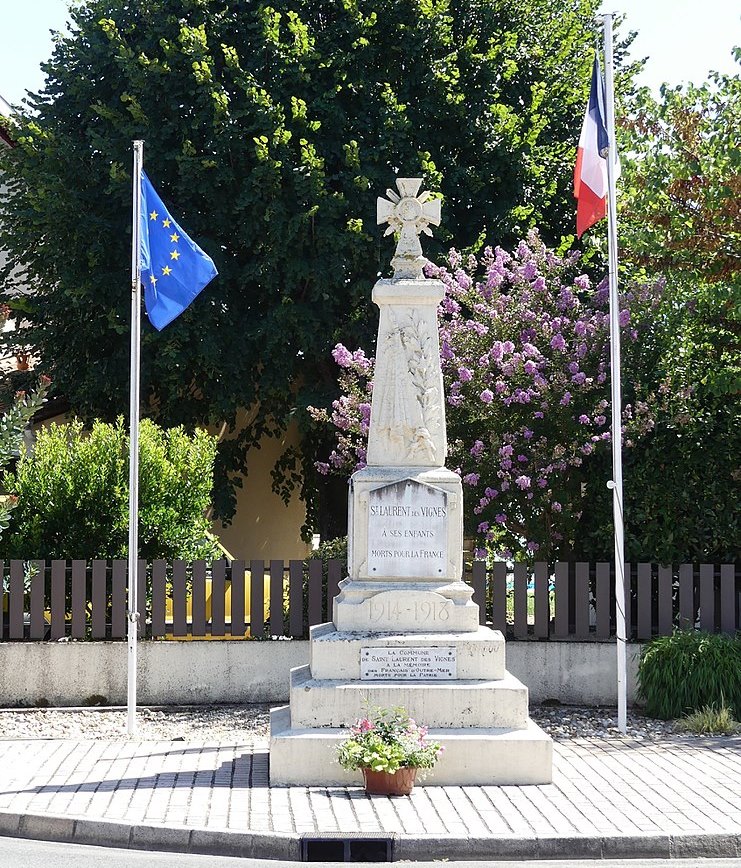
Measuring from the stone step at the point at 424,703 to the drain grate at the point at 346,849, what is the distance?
6.19ft

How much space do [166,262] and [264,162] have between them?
598 centimetres

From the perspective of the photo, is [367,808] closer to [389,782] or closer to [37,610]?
[389,782]

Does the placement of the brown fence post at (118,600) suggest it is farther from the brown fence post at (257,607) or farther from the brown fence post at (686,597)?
the brown fence post at (686,597)

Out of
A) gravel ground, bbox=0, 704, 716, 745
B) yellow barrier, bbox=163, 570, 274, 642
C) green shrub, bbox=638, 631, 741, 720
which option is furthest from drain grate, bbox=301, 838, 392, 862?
yellow barrier, bbox=163, 570, 274, 642

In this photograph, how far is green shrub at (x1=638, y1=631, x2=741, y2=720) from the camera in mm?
11812

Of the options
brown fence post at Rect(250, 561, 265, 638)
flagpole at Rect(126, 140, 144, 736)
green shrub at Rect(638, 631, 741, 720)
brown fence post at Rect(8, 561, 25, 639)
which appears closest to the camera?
flagpole at Rect(126, 140, 144, 736)

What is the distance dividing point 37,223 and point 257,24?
14.5 ft

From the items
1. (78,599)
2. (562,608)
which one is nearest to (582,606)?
(562,608)

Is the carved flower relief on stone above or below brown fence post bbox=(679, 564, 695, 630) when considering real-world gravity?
above

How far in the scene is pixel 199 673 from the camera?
42.3 ft

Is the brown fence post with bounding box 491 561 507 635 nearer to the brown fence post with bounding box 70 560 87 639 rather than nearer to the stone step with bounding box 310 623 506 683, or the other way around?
the stone step with bounding box 310 623 506 683

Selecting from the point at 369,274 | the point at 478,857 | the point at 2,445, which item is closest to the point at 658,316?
the point at 369,274

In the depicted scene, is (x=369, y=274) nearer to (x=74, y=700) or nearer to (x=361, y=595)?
(x=74, y=700)

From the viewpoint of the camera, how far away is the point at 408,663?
9.27m
